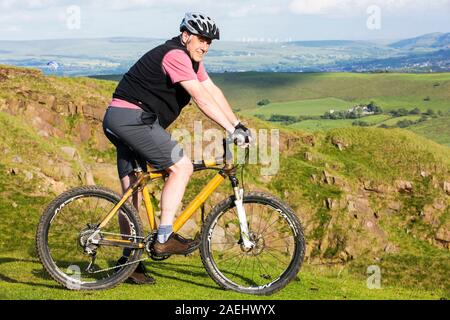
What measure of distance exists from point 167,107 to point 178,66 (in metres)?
0.88

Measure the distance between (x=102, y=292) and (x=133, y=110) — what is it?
3.15m

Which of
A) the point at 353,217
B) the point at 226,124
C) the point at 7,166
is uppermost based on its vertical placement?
the point at 226,124

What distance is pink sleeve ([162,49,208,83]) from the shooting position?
27.9ft

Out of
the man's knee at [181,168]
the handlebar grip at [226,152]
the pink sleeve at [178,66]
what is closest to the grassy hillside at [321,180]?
the man's knee at [181,168]

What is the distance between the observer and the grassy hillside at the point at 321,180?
26.3 m

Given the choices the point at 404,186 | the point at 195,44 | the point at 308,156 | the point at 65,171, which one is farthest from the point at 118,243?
the point at 404,186

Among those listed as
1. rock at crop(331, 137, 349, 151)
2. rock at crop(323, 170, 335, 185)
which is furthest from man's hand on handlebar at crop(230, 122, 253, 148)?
rock at crop(331, 137, 349, 151)

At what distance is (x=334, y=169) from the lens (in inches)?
1807

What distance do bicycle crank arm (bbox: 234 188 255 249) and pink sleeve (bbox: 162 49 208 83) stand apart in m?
2.17

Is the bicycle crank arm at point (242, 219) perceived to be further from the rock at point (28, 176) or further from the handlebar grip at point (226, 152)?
the rock at point (28, 176)

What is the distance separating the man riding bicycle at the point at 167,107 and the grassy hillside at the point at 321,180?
832cm

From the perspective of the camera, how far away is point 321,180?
42.8 m
